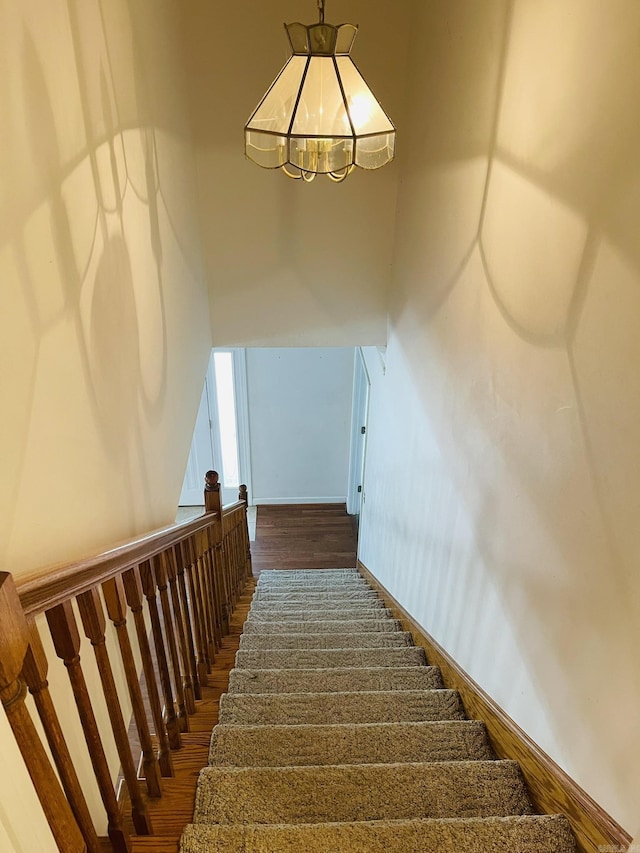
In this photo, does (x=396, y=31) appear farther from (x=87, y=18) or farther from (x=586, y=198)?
(x=586, y=198)

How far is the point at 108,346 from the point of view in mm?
1565

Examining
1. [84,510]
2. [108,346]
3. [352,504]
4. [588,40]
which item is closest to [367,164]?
[588,40]

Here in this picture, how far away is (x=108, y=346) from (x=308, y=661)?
1511 mm

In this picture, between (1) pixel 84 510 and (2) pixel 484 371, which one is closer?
(1) pixel 84 510

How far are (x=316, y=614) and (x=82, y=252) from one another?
2.25 meters

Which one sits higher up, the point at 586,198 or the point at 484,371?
the point at 586,198

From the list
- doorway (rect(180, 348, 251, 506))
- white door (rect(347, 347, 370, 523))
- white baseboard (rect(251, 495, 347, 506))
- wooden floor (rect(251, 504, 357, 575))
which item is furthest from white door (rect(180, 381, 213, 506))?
white door (rect(347, 347, 370, 523))

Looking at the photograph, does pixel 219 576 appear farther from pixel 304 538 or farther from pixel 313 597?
pixel 304 538

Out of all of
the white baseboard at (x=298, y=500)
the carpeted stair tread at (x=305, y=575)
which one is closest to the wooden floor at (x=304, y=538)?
the white baseboard at (x=298, y=500)

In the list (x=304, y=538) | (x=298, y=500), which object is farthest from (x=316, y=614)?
(x=298, y=500)

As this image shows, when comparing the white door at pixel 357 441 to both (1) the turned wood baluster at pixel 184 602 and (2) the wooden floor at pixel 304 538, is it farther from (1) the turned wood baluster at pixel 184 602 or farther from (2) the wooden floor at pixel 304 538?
(1) the turned wood baluster at pixel 184 602

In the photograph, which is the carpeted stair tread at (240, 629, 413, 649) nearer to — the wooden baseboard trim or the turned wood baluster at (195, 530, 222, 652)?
the turned wood baluster at (195, 530, 222, 652)

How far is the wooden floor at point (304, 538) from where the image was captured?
525cm

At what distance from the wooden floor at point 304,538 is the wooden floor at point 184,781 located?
317 cm
